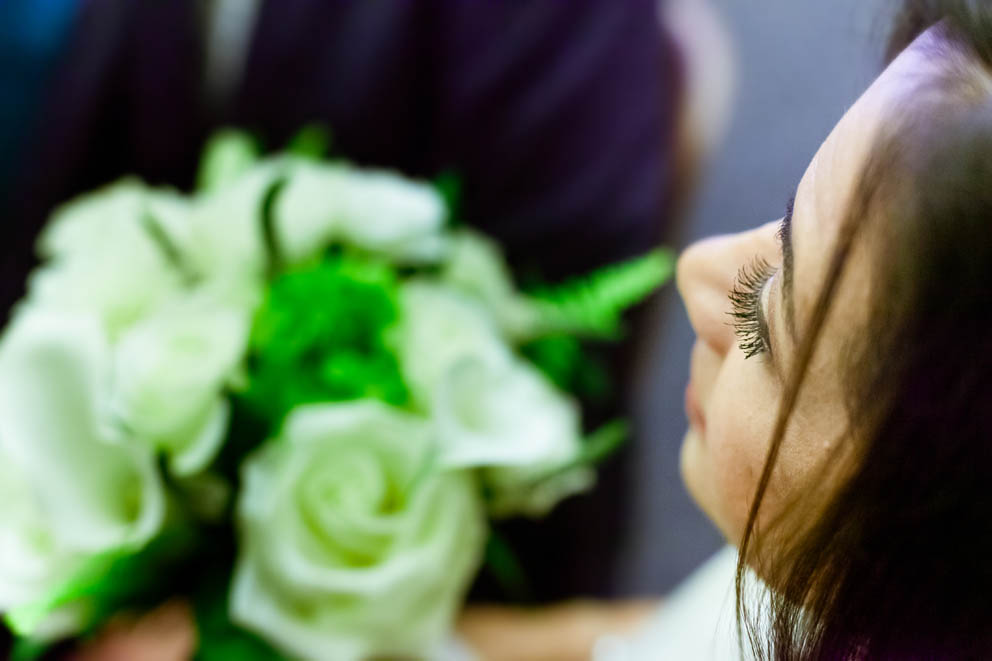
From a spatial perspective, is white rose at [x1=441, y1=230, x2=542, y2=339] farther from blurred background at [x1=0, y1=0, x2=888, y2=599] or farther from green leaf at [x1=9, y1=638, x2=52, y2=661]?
green leaf at [x1=9, y1=638, x2=52, y2=661]

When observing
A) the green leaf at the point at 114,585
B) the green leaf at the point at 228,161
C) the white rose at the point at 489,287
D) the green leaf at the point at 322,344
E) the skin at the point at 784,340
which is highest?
the skin at the point at 784,340

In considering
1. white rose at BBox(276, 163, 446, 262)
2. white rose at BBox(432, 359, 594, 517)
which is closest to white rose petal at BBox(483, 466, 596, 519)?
white rose at BBox(432, 359, 594, 517)

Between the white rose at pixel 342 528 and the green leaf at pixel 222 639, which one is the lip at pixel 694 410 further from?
the green leaf at pixel 222 639

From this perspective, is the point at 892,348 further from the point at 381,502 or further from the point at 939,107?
the point at 381,502

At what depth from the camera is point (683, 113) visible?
703mm

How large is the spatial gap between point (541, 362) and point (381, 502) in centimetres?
14

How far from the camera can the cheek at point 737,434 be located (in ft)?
0.71

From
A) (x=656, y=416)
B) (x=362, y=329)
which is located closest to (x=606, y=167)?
(x=656, y=416)

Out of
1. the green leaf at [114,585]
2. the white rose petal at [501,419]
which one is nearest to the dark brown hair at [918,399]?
the white rose petal at [501,419]

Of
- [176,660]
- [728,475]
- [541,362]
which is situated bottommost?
[176,660]

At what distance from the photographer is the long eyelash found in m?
0.21

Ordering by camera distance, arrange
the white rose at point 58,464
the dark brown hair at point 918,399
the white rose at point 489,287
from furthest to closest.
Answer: the white rose at point 489,287
the white rose at point 58,464
the dark brown hair at point 918,399

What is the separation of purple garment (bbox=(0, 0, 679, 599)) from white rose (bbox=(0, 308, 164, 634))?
12.4 inches

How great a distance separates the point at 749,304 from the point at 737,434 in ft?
0.11
